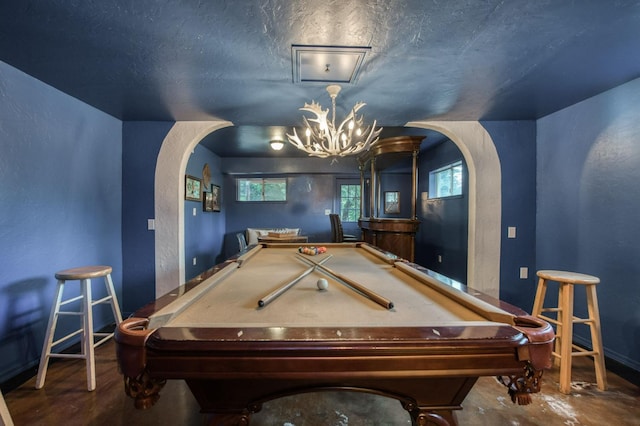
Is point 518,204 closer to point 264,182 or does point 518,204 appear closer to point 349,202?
point 349,202

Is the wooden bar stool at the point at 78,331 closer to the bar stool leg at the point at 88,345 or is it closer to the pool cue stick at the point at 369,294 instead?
the bar stool leg at the point at 88,345

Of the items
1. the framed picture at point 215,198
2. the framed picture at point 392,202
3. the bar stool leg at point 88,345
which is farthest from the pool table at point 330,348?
the framed picture at point 392,202

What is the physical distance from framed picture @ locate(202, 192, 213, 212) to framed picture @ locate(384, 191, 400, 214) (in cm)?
386

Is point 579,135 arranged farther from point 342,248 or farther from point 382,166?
point 382,166

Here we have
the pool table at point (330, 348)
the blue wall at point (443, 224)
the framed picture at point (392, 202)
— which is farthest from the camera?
the framed picture at point (392, 202)

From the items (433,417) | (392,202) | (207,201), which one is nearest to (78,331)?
(433,417)

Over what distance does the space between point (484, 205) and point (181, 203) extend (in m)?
3.32

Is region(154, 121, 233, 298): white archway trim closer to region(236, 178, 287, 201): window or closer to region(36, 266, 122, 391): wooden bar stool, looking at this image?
region(36, 266, 122, 391): wooden bar stool

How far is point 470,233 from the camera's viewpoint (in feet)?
10.1

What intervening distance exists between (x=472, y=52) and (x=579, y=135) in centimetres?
159

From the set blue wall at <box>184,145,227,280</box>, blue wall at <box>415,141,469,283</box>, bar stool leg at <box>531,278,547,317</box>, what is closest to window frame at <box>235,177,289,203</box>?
blue wall at <box>184,145,227,280</box>

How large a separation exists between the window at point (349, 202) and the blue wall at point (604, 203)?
390 cm

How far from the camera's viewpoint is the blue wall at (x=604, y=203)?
2.06 m

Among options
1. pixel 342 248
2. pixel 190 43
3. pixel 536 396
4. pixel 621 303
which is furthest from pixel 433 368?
pixel 621 303
